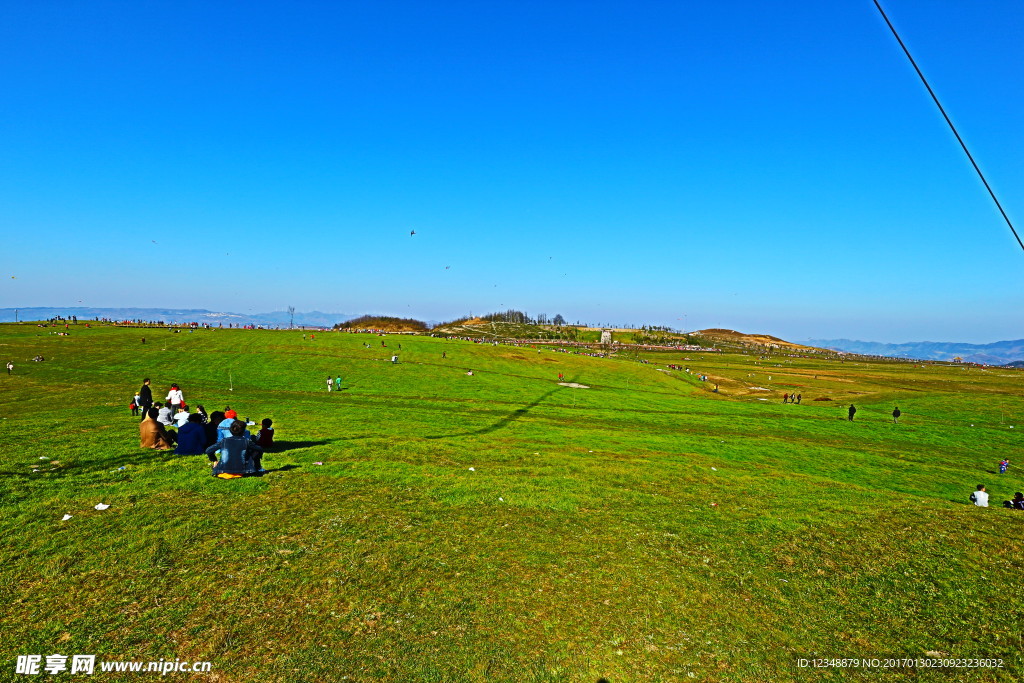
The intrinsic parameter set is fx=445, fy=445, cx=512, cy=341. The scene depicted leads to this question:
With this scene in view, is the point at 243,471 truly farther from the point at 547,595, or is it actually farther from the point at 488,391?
the point at 488,391

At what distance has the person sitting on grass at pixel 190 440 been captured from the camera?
1878cm

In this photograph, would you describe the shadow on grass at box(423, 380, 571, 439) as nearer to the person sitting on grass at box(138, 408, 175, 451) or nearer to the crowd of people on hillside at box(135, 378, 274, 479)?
the crowd of people on hillside at box(135, 378, 274, 479)

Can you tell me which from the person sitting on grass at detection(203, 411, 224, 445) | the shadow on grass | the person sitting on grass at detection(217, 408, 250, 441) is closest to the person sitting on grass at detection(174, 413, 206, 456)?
the person sitting on grass at detection(203, 411, 224, 445)

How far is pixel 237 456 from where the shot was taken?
16.5m

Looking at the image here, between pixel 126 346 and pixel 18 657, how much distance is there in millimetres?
77780

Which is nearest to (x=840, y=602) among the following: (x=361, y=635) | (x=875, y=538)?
(x=875, y=538)

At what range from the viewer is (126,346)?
2653 inches

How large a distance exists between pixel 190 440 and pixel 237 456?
4141mm

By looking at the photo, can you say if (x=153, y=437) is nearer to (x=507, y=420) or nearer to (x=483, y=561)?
(x=483, y=561)

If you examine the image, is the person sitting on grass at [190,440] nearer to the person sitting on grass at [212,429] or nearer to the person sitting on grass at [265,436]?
the person sitting on grass at [212,429]

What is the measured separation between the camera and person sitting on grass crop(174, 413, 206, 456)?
18781 mm

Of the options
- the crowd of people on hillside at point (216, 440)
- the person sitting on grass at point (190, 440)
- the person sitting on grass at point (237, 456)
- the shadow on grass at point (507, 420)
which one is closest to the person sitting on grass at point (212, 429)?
the crowd of people on hillside at point (216, 440)

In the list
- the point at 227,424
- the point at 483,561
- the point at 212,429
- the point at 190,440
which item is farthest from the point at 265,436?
the point at 483,561

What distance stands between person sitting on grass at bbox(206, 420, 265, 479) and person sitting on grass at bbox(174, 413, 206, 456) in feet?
9.37
